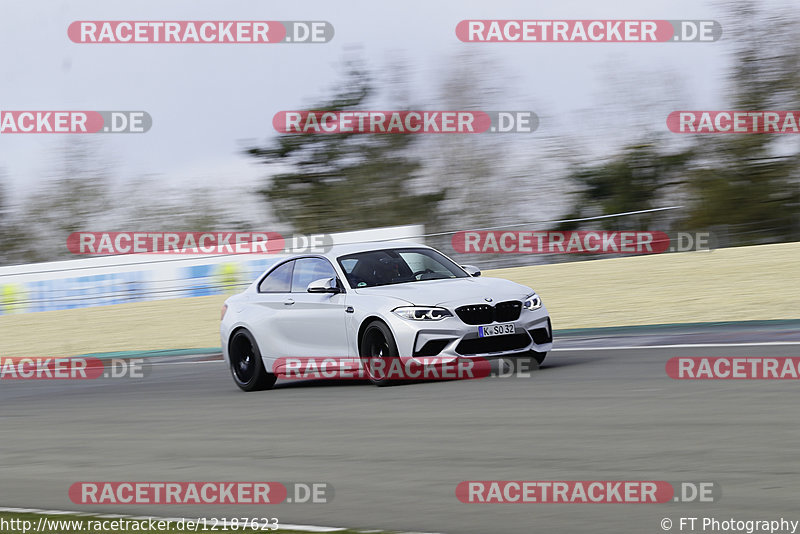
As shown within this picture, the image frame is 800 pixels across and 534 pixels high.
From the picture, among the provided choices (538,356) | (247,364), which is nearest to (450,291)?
(538,356)

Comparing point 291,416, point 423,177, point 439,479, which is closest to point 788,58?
point 423,177

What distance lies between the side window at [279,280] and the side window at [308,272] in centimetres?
8

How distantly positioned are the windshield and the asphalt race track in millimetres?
1129

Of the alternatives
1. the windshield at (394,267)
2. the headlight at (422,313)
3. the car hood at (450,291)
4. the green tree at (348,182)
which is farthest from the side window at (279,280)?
the green tree at (348,182)

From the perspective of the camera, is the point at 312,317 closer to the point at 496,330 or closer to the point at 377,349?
the point at 377,349

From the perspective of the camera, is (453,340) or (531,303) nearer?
(453,340)

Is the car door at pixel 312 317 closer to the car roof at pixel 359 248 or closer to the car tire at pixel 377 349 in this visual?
the car roof at pixel 359 248

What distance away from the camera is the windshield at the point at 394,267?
40.9 ft

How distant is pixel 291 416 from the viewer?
10.6 metres

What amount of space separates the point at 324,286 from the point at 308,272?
770 millimetres

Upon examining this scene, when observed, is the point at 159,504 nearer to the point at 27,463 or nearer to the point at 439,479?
the point at 439,479

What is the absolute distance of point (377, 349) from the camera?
39.0ft

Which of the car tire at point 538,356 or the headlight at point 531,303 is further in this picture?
the car tire at point 538,356

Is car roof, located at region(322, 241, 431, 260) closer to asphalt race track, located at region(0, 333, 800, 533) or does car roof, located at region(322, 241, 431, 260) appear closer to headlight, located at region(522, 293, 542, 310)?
asphalt race track, located at region(0, 333, 800, 533)
